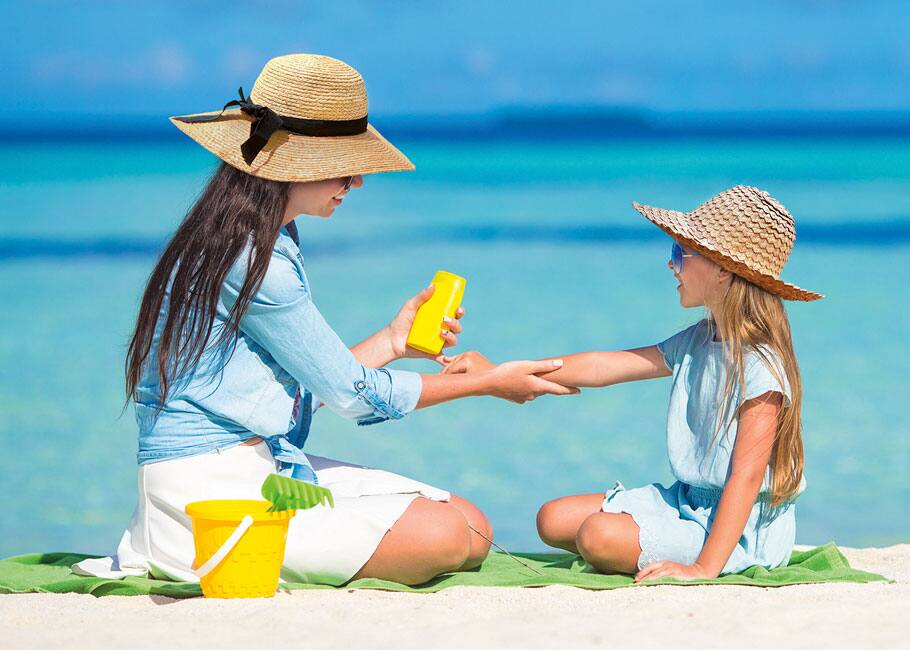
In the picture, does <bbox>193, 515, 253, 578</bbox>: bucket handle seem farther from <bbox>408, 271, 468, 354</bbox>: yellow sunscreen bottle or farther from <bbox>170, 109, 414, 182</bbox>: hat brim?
<bbox>408, 271, 468, 354</bbox>: yellow sunscreen bottle

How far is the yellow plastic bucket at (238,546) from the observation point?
8.96ft

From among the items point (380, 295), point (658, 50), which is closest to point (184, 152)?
point (658, 50)

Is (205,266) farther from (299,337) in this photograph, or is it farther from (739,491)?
(739,491)

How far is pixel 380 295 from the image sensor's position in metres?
8.16

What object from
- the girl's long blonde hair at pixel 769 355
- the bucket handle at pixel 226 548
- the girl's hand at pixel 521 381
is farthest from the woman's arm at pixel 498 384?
the bucket handle at pixel 226 548

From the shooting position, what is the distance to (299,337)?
2969 millimetres

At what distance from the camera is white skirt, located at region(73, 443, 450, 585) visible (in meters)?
2.97

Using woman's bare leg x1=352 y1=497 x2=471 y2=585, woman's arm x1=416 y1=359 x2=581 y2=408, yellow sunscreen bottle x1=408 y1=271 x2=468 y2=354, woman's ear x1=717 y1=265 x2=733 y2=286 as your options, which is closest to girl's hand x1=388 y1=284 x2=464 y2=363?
yellow sunscreen bottle x1=408 y1=271 x2=468 y2=354

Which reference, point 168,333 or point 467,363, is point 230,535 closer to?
point 168,333

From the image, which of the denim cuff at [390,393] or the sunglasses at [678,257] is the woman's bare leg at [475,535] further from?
the sunglasses at [678,257]

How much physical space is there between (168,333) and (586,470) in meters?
2.34

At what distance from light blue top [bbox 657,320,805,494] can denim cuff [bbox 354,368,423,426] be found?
0.64 meters

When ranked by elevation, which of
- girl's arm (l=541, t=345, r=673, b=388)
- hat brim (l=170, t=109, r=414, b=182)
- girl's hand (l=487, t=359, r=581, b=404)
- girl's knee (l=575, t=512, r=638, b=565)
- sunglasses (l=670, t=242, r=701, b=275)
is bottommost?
girl's knee (l=575, t=512, r=638, b=565)

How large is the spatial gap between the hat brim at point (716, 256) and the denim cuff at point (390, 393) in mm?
696
